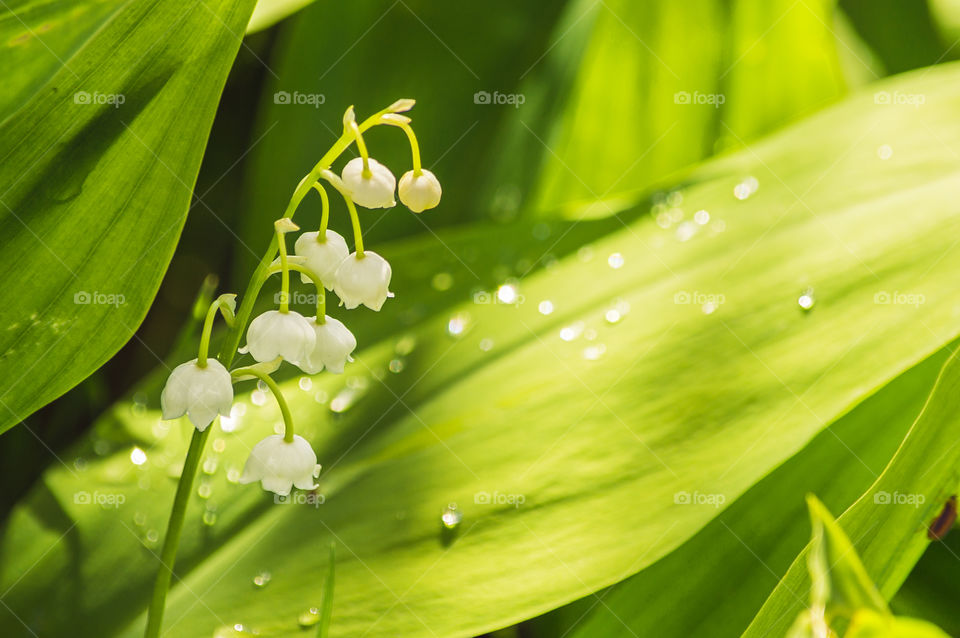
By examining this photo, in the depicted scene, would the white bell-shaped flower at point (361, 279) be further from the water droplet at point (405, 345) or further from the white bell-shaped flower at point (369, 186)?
the water droplet at point (405, 345)

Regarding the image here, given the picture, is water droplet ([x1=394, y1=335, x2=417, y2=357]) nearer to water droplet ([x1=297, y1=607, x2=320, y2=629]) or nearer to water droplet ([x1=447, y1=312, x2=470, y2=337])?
water droplet ([x1=447, y1=312, x2=470, y2=337])

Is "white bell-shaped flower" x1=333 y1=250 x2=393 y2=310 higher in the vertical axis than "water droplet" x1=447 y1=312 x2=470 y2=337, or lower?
lower

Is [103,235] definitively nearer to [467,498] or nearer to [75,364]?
[75,364]

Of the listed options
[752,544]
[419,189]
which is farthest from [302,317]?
[752,544]

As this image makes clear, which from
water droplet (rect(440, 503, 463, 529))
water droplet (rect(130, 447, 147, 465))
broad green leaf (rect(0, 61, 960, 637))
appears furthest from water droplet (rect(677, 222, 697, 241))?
water droplet (rect(130, 447, 147, 465))

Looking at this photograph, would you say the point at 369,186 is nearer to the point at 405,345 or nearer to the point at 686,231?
the point at 405,345

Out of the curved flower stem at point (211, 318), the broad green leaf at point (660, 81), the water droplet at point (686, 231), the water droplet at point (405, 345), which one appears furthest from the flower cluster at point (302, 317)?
the broad green leaf at point (660, 81)
